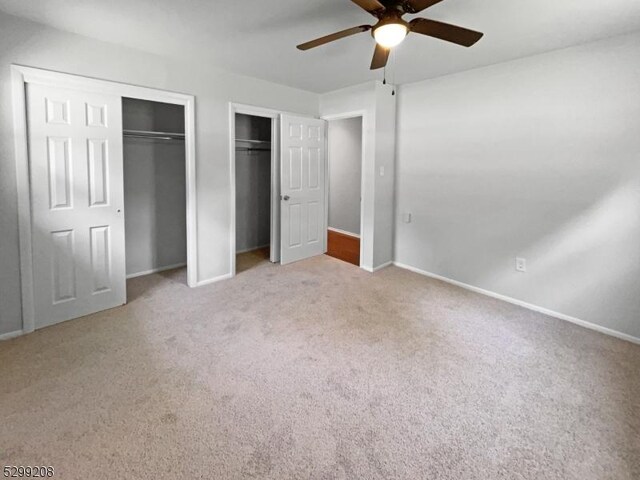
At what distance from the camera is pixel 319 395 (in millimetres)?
2057

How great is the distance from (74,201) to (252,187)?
8.44ft

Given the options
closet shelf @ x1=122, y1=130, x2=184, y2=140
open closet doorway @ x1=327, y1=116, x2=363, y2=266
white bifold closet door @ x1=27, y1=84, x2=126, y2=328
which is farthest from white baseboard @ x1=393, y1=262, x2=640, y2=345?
white bifold closet door @ x1=27, y1=84, x2=126, y2=328

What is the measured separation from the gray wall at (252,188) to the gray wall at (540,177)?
210 centimetres

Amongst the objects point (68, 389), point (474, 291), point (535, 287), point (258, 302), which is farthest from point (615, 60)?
point (68, 389)

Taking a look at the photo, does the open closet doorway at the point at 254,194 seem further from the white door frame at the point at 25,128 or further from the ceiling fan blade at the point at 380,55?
the ceiling fan blade at the point at 380,55

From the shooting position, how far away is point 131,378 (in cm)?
218

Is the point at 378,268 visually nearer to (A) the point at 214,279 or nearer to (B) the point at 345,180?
(A) the point at 214,279

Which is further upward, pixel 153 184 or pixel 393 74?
pixel 393 74

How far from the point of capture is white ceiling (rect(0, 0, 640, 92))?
2258 millimetres

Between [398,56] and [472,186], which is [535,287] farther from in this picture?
[398,56]

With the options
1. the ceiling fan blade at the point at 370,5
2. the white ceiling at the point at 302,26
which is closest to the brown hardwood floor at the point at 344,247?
the white ceiling at the point at 302,26

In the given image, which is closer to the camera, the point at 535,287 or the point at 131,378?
the point at 131,378

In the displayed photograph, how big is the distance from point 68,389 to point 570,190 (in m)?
4.03

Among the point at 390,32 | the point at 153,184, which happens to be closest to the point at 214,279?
the point at 153,184
